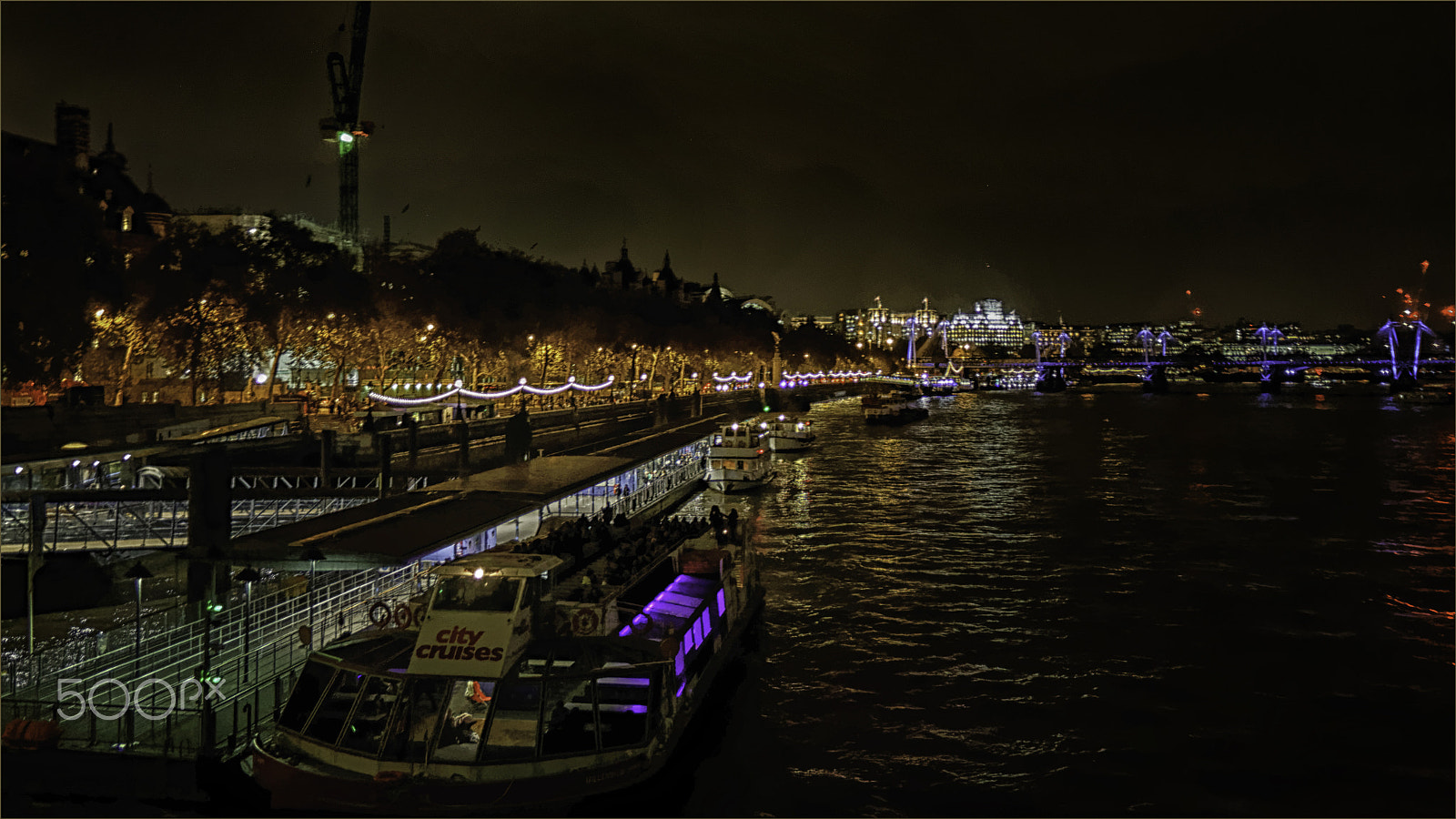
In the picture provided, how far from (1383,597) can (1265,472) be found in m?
34.5

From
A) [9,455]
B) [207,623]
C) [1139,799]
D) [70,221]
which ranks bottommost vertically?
[1139,799]

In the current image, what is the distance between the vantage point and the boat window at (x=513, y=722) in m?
13.0

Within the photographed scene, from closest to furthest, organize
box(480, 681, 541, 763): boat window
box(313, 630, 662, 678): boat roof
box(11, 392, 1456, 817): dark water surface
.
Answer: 1. box(480, 681, 541, 763): boat window
2. box(313, 630, 662, 678): boat roof
3. box(11, 392, 1456, 817): dark water surface

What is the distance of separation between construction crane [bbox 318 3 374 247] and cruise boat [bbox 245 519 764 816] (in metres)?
122

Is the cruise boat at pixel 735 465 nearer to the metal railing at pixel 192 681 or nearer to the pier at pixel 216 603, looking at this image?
the pier at pixel 216 603

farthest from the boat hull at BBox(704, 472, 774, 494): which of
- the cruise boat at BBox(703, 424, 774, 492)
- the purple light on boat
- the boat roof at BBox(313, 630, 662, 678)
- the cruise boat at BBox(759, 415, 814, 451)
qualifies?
the boat roof at BBox(313, 630, 662, 678)

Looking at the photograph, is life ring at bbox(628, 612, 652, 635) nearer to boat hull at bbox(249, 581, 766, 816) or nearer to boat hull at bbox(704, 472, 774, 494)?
boat hull at bbox(249, 581, 766, 816)

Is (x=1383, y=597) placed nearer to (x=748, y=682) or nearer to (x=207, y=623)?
(x=748, y=682)

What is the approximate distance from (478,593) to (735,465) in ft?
119

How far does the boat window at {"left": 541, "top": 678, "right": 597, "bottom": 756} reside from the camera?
43.9 feet

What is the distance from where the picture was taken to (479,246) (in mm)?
90438

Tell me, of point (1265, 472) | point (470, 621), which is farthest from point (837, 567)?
point (1265, 472)

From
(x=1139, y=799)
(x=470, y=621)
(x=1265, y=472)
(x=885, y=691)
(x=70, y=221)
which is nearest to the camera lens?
(x=470, y=621)

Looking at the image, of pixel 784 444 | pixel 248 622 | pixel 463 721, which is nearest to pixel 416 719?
pixel 463 721
